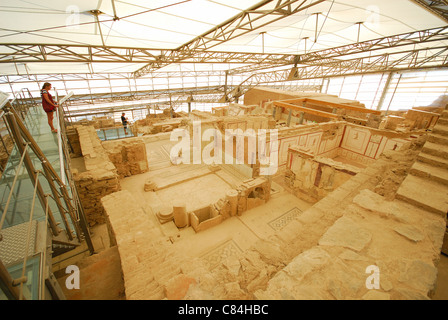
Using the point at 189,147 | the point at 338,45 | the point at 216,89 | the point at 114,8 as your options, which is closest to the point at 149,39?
the point at 114,8

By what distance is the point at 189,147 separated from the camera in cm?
1081

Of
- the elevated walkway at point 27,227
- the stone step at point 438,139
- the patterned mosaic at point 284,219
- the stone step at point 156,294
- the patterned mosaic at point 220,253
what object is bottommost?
the patterned mosaic at point 220,253

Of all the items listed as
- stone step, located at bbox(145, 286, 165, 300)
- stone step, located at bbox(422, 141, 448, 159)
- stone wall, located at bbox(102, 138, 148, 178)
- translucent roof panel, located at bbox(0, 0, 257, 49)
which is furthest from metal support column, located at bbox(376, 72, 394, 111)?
stone step, located at bbox(145, 286, 165, 300)

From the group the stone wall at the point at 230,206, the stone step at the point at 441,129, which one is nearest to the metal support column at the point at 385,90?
the stone wall at the point at 230,206

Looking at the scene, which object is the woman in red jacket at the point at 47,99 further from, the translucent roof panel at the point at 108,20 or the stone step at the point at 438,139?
the stone step at the point at 438,139

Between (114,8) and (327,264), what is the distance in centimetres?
706

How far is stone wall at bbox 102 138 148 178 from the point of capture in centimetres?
848

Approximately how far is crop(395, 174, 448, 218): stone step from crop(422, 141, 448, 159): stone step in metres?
0.65

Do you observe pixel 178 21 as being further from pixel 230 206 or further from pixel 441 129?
pixel 441 129

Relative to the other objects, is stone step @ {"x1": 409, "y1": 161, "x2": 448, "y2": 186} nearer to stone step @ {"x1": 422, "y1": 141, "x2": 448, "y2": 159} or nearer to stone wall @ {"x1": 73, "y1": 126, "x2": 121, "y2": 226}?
stone step @ {"x1": 422, "y1": 141, "x2": 448, "y2": 159}

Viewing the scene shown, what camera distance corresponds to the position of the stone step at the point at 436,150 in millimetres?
3089

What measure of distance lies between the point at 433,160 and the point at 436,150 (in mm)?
217

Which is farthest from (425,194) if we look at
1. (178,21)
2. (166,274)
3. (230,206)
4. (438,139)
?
(178,21)
